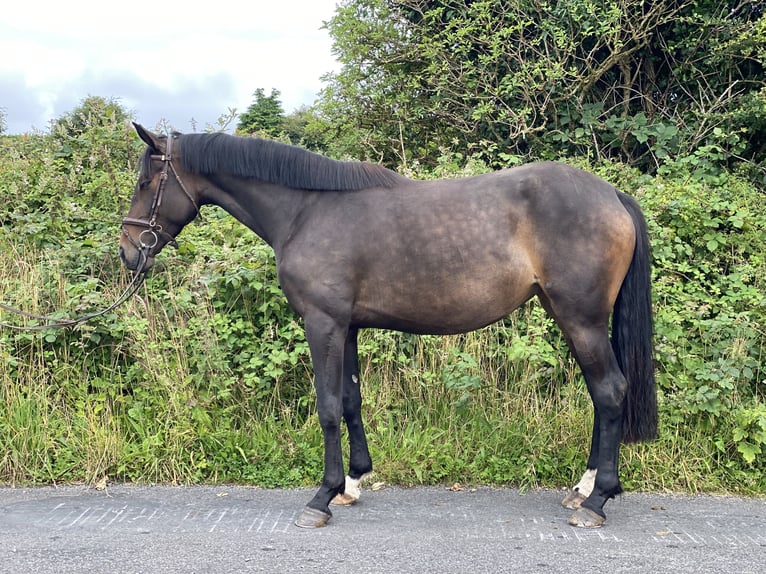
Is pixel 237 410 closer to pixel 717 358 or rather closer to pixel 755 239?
pixel 717 358

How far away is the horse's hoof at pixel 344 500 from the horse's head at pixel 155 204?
196 centimetres

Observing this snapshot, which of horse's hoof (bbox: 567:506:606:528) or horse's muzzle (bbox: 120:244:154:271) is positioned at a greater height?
horse's muzzle (bbox: 120:244:154:271)

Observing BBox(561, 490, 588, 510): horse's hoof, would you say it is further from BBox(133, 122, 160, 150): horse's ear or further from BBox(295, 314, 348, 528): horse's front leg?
BBox(133, 122, 160, 150): horse's ear

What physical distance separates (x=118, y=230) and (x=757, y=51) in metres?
7.13

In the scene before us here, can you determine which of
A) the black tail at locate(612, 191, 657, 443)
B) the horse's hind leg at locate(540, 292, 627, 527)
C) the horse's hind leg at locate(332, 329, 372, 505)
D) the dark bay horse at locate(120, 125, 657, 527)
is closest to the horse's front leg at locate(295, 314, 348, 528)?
the dark bay horse at locate(120, 125, 657, 527)

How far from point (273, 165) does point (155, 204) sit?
809 mm

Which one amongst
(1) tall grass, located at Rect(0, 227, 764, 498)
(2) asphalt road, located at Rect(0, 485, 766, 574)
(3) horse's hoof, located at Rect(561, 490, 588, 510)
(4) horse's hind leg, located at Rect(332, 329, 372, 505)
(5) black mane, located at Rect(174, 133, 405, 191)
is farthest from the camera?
(1) tall grass, located at Rect(0, 227, 764, 498)

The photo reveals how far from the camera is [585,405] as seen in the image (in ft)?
17.2

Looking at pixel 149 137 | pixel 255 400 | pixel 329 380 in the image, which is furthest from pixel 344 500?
pixel 149 137

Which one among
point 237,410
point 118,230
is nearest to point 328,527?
point 237,410

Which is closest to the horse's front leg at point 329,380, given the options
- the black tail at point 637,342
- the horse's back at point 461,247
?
the horse's back at point 461,247

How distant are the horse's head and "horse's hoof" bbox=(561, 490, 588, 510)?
3044mm

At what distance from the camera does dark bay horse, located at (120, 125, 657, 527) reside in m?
4.19

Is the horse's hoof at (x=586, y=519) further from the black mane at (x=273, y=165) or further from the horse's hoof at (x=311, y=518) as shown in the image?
the black mane at (x=273, y=165)
